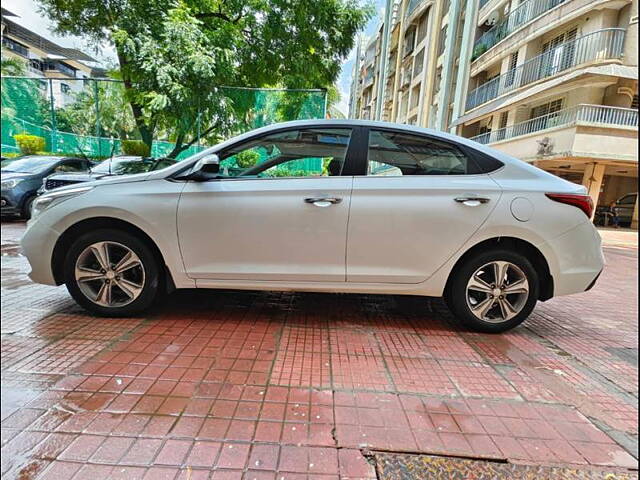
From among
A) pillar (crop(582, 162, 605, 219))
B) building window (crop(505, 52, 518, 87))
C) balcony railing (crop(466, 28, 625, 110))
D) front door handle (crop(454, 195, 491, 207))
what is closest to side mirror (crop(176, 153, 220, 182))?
front door handle (crop(454, 195, 491, 207))

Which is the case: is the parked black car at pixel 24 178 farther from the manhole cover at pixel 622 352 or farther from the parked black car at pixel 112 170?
the manhole cover at pixel 622 352

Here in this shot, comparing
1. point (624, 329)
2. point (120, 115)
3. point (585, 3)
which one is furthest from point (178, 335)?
point (585, 3)

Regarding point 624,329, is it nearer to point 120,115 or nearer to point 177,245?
point 177,245

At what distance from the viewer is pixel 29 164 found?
26.4ft

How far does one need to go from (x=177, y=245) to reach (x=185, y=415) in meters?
1.42

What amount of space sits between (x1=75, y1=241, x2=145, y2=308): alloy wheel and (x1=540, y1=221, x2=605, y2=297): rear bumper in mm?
3330

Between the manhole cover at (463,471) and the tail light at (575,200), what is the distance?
6.27ft

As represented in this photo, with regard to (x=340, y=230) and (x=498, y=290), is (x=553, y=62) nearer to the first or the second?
(x=498, y=290)

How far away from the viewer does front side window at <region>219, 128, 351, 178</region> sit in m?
3.02

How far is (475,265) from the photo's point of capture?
2.93m

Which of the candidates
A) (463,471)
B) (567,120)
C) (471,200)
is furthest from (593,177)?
(463,471)

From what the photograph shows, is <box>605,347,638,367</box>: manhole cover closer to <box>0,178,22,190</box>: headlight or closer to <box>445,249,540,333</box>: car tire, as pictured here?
<box>445,249,540,333</box>: car tire

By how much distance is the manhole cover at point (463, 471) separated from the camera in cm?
155

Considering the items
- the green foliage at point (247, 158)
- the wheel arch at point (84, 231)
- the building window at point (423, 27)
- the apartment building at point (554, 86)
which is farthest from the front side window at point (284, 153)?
the building window at point (423, 27)
